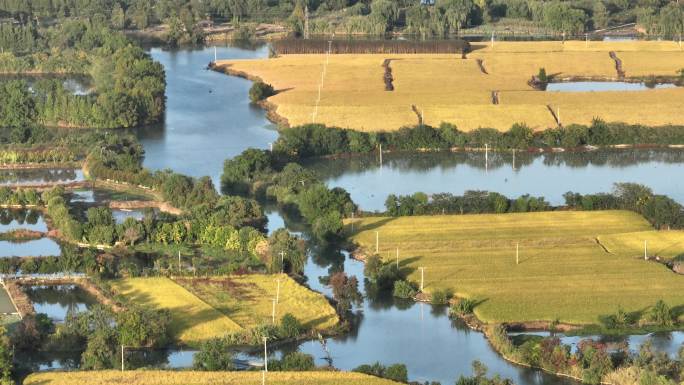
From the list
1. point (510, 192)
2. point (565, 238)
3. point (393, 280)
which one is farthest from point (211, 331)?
point (510, 192)

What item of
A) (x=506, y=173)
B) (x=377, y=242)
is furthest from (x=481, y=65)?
(x=377, y=242)

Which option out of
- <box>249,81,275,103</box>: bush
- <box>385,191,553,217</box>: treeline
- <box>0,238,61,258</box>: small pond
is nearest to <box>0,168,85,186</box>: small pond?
<box>0,238,61,258</box>: small pond

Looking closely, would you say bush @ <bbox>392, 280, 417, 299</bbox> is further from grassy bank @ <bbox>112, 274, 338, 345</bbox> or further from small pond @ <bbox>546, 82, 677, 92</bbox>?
small pond @ <bbox>546, 82, 677, 92</bbox>

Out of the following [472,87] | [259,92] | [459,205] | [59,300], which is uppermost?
[472,87]

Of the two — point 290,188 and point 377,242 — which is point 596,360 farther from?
point 290,188

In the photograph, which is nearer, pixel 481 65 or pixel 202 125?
pixel 202 125

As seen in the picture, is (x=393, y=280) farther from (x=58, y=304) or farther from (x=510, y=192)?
(x=510, y=192)
